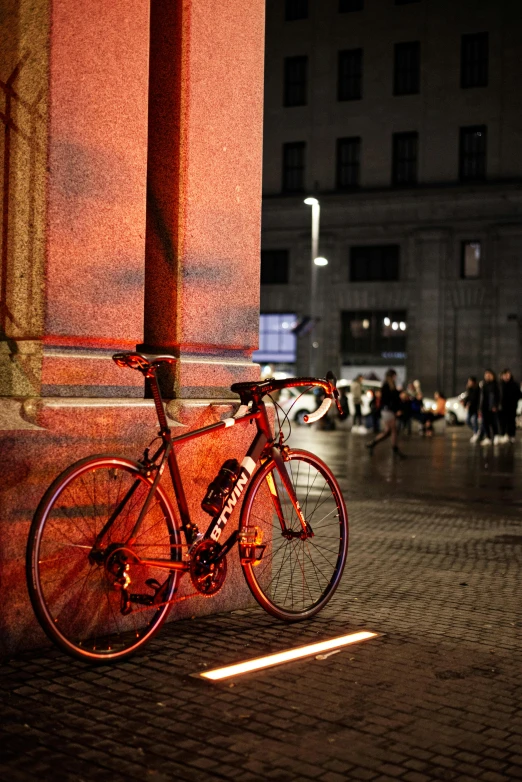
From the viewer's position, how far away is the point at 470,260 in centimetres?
5088

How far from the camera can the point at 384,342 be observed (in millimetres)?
52062

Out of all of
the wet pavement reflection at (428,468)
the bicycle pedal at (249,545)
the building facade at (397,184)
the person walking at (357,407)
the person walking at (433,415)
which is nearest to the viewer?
the bicycle pedal at (249,545)

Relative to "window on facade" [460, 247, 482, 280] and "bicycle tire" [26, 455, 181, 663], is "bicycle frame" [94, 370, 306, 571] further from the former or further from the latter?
"window on facade" [460, 247, 482, 280]

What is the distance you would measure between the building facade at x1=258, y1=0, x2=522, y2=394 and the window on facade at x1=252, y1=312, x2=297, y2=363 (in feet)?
0.24

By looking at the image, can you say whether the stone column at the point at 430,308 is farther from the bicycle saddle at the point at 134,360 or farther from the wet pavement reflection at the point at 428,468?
the bicycle saddle at the point at 134,360

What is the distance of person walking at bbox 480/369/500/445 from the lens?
26.4 meters

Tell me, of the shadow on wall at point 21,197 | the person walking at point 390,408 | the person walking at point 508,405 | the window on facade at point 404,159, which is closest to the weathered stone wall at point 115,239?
the shadow on wall at point 21,197

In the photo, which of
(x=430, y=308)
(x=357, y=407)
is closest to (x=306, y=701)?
(x=357, y=407)

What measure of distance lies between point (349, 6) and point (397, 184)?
965 cm

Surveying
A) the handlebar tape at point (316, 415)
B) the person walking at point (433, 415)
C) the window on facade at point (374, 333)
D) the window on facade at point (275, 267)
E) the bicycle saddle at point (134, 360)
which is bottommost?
the person walking at point (433, 415)

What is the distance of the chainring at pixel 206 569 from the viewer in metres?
5.12

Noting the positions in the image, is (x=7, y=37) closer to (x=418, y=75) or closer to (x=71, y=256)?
(x=71, y=256)

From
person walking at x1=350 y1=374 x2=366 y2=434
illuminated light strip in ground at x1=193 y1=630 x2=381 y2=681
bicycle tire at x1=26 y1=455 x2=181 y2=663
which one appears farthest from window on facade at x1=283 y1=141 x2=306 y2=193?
bicycle tire at x1=26 y1=455 x2=181 y2=663

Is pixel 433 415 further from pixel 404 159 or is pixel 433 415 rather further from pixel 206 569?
pixel 206 569
